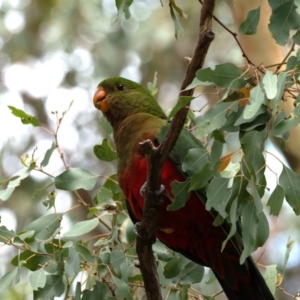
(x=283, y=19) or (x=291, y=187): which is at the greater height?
(x=283, y=19)

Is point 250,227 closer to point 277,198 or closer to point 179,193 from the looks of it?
point 277,198

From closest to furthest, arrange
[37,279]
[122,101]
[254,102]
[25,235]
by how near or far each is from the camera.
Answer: [254,102]
[37,279]
[25,235]
[122,101]

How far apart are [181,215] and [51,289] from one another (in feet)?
2.37

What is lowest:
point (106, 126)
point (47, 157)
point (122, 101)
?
point (47, 157)

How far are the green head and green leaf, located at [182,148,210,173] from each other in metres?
1.04

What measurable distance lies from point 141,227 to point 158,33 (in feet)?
13.4

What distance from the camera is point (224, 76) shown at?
1.92 metres

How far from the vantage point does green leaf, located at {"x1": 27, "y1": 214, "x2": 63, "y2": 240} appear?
262 centimetres

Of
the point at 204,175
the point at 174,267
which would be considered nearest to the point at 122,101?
the point at 174,267

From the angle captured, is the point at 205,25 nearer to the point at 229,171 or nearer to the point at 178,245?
the point at 229,171

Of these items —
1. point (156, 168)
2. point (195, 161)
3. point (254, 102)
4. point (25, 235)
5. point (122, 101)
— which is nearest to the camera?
point (254, 102)

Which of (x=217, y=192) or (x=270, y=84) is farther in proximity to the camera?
(x=217, y=192)

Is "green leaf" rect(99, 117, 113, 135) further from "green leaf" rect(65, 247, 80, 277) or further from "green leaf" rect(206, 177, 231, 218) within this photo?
"green leaf" rect(206, 177, 231, 218)

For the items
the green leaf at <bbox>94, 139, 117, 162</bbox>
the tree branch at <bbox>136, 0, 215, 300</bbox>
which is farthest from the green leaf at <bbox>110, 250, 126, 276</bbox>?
the green leaf at <bbox>94, 139, 117, 162</bbox>
